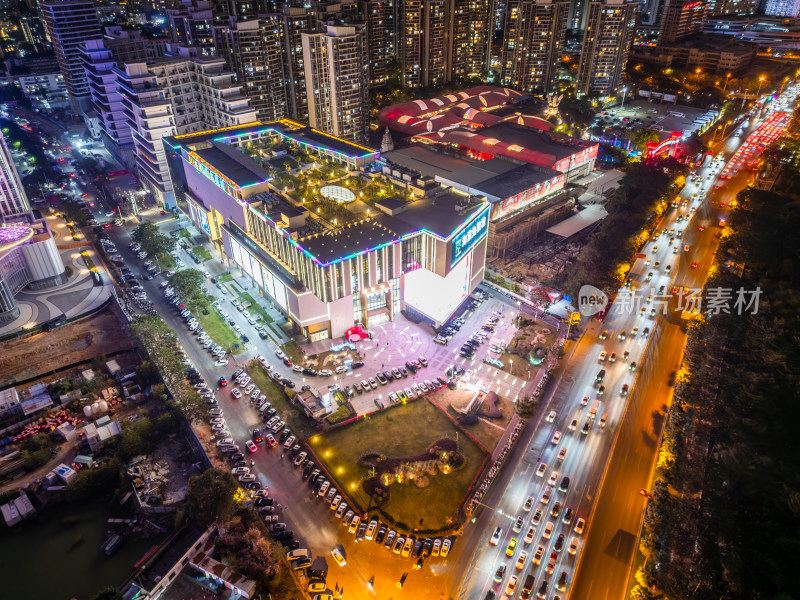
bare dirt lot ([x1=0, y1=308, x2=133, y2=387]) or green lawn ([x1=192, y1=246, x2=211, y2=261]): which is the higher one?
green lawn ([x1=192, y1=246, x2=211, y2=261])

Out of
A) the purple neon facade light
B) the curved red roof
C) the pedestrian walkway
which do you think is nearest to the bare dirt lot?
the pedestrian walkway

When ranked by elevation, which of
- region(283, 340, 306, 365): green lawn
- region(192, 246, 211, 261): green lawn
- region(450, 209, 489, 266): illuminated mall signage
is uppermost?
region(450, 209, 489, 266): illuminated mall signage

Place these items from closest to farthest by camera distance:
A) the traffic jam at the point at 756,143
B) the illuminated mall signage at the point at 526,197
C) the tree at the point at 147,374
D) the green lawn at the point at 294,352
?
the tree at the point at 147,374, the green lawn at the point at 294,352, the illuminated mall signage at the point at 526,197, the traffic jam at the point at 756,143

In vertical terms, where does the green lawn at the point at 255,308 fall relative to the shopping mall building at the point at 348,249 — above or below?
Answer: below

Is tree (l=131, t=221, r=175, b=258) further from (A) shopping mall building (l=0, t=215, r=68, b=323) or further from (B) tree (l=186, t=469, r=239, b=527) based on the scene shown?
(B) tree (l=186, t=469, r=239, b=527)

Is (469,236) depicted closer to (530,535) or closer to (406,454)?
(406,454)

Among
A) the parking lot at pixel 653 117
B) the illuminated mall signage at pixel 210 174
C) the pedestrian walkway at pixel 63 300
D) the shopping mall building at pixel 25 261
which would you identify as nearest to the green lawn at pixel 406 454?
the illuminated mall signage at pixel 210 174

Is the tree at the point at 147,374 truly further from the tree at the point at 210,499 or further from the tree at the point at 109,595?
the tree at the point at 109,595

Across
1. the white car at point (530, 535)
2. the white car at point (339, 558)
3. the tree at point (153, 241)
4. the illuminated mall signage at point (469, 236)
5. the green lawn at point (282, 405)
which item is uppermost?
the illuminated mall signage at point (469, 236)

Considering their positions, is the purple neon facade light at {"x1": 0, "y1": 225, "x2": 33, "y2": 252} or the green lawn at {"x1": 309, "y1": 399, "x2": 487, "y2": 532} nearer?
the green lawn at {"x1": 309, "y1": 399, "x2": 487, "y2": 532}
